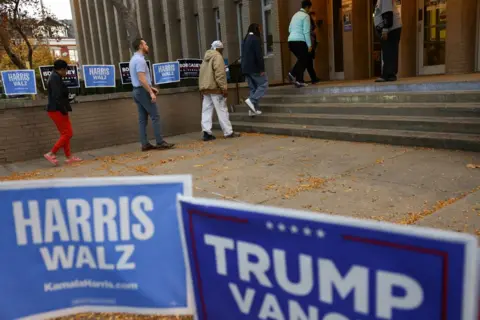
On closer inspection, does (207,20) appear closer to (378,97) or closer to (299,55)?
(299,55)

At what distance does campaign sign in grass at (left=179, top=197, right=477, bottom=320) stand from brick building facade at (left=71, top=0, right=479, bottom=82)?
10.1 meters

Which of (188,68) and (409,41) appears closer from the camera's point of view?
(188,68)

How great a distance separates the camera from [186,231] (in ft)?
6.56

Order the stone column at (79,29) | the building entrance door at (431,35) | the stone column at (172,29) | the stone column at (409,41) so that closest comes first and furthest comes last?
1. the building entrance door at (431,35)
2. the stone column at (409,41)
3. the stone column at (172,29)
4. the stone column at (79,29)

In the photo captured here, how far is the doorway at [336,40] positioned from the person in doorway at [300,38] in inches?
141

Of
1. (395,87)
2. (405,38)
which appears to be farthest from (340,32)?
(395,87)

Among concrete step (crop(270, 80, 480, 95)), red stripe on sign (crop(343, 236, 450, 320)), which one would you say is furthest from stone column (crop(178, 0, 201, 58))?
red stripe on sign (crop(343, 236, 450, 320))

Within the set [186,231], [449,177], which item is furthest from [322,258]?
[449,177]

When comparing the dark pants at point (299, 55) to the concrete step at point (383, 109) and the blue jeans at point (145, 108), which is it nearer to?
the concrete step at point (383, 109)

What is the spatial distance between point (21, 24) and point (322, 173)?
15.6 m

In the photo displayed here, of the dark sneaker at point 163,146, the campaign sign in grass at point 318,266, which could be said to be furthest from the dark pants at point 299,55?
the campaign sign in grass at point 318,266

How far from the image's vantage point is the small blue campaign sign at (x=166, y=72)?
1044 centimetres

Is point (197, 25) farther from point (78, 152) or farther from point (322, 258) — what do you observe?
point (322, 258)

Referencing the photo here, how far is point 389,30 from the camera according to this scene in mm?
8656
